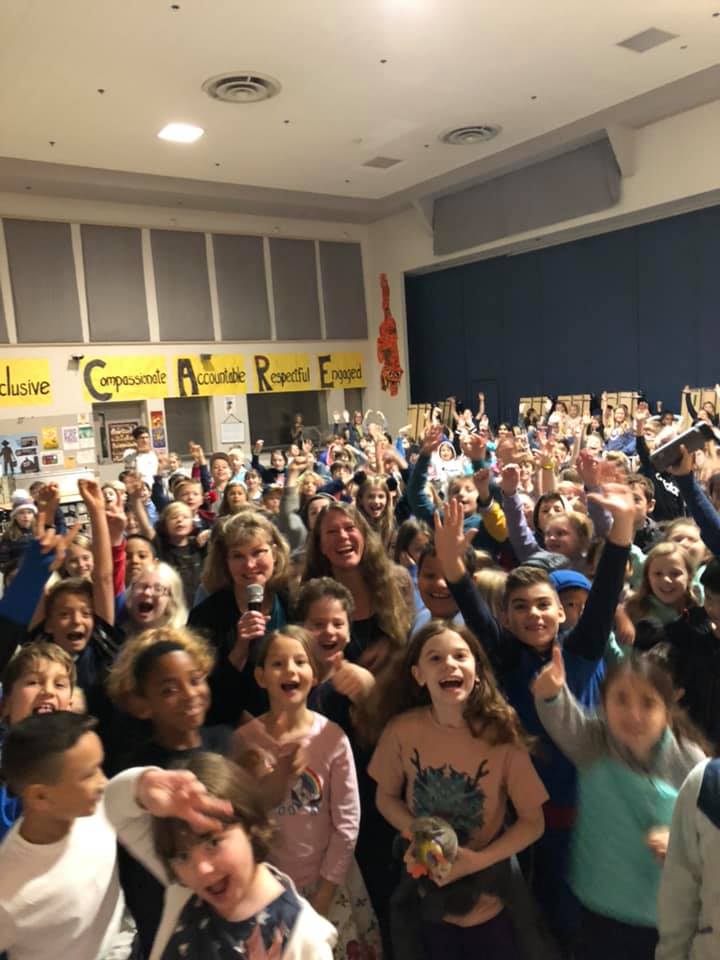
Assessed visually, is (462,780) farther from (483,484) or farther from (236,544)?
(483,484)

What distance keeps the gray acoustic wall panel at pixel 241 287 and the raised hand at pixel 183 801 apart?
562 inches

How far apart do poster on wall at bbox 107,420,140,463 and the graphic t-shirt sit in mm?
12807

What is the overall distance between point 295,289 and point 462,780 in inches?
594

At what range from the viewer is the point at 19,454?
1282cm

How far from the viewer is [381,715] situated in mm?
2254

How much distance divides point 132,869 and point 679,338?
1292 cm

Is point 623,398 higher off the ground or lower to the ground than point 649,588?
higher

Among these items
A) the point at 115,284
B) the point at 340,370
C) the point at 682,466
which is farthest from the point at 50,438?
the point at 682,466

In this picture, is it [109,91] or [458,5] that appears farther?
[109,91]

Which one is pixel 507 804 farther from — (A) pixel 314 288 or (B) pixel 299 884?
(A) pixel 314 288

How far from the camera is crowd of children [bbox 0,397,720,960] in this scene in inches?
61.4

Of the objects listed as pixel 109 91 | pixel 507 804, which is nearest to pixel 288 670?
pixel 507 804

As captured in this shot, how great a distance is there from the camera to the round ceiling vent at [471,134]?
11.2 m

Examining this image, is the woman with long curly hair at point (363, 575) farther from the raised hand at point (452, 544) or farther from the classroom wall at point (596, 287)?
the classroom wall at point (596, 287)
